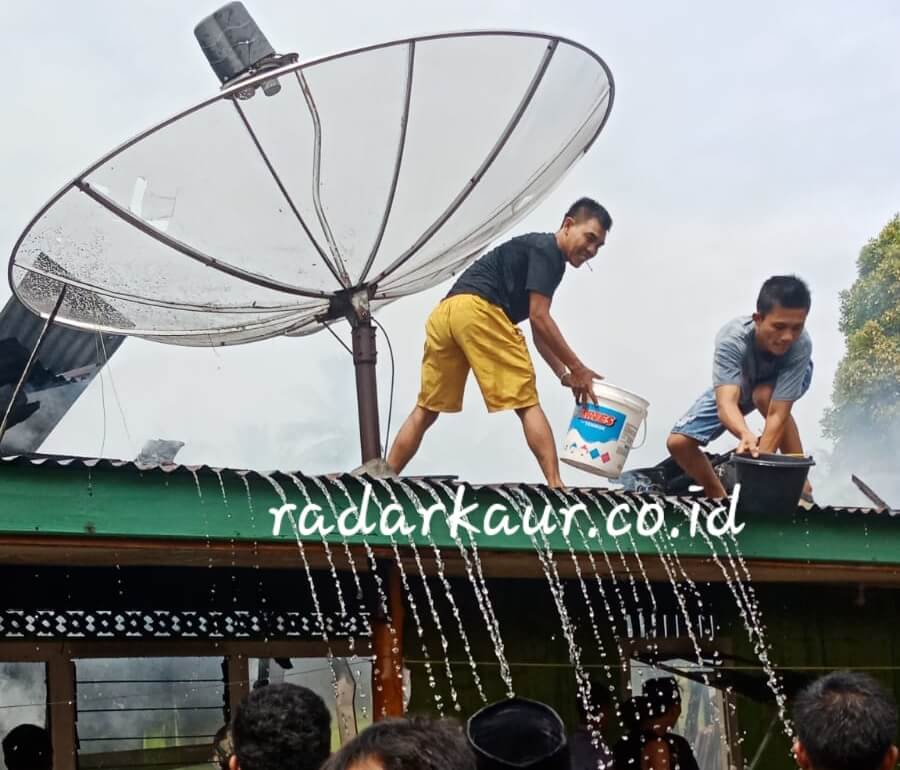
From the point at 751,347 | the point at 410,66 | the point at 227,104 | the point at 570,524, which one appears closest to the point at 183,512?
the point at 570,524

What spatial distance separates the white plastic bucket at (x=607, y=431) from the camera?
25.7ft

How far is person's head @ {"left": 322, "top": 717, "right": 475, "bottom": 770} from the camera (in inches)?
88.9

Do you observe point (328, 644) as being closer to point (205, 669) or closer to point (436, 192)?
point (205, 669)

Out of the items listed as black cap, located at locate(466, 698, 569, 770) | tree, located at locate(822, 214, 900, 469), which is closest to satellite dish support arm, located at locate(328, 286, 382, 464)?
black cap, located at locate(466, 698, 569, 770)

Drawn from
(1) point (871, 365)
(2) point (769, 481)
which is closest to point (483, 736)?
(2) point (769, 481)

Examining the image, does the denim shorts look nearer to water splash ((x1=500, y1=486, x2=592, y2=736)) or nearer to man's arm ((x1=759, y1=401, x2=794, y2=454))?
man's arm ((x1=759, y1=401, x2=794, y2=454))

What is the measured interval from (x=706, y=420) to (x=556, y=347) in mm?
1366

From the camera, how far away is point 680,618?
9.43m

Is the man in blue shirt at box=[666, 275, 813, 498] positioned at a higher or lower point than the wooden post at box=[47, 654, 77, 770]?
higher

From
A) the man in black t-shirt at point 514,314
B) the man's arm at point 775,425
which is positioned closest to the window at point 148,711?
the man in black t-shirt at point 514,314

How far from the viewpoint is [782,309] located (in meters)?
8.27

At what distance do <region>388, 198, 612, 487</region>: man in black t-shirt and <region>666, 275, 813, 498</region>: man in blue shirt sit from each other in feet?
3.53

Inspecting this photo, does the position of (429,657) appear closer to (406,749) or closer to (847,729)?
(847,729)

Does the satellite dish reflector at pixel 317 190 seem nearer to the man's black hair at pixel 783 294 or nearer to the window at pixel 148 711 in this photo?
the man's black hair at pixel 783 294
